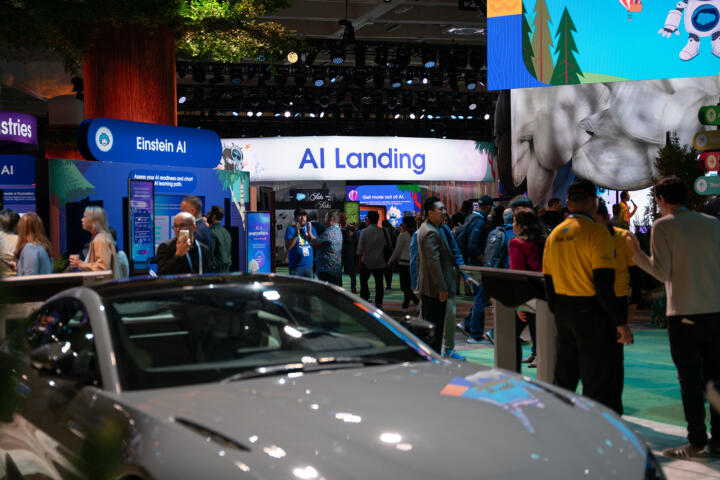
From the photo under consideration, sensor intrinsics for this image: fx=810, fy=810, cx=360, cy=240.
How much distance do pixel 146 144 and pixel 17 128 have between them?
3.46 m

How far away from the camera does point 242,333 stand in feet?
11.1

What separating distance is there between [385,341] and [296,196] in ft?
77.2

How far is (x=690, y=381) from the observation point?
186 inches

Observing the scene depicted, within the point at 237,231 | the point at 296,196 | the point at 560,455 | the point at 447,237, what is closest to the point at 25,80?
the point at 296,196

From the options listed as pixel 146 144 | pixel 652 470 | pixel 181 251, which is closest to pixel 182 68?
pixel 146 144

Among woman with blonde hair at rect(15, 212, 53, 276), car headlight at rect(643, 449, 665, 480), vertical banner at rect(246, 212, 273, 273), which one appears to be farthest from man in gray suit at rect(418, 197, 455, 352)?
vertical banner at rect(246, 212, 273, 273)

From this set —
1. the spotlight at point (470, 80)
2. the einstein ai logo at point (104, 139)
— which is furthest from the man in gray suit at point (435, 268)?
the spotlight at point (470, 80)

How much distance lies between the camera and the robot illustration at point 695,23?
44.4 ft

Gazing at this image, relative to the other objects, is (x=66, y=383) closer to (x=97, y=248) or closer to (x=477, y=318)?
(x=97, y=248)

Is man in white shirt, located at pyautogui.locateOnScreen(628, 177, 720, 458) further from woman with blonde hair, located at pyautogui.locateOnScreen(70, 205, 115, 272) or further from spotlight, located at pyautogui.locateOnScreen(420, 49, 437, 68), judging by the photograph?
spotlight, located at pyautogui.locateOnScreen(420, 49, 437, 68)

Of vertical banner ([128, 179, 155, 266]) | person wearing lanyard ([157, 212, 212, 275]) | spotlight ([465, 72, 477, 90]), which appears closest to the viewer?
person wearing lanyard ([157, 212, 212, 275])

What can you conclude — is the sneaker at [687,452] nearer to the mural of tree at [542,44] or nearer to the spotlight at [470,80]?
the mural of tree at [542,44]

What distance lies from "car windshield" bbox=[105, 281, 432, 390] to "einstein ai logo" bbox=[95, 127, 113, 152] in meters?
7.62

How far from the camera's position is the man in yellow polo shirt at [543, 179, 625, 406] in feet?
15.5
